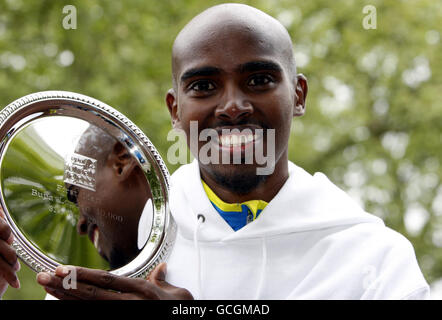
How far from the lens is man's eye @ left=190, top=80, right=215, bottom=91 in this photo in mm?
2309

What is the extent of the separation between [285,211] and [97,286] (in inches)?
32.2

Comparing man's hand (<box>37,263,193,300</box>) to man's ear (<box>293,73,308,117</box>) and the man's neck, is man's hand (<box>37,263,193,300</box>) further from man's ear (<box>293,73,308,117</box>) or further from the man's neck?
man's ear (<box>293,73,308,117</box>)

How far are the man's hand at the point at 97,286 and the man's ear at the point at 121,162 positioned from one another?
0.69 meters

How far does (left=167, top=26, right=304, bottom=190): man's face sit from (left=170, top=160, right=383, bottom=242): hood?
0.60ft

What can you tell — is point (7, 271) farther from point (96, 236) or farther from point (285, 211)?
point (285, 211)

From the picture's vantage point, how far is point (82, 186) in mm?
2568

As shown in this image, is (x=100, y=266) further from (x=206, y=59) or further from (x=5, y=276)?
(x=206, y=59)

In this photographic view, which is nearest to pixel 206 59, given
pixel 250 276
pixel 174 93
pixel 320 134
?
pixel 174 93

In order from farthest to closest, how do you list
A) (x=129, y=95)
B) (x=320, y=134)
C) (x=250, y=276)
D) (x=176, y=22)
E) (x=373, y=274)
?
(x=320, y=134), (x=176, y=22), (x=129, y=95), (x=250, y=276), (x=373, y=274)

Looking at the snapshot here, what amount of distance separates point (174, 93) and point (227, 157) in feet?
1.43

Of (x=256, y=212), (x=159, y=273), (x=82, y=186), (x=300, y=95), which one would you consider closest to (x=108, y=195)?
(x=82, y=186)

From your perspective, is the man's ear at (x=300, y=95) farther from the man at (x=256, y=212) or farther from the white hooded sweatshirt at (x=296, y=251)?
the white hooded sweatshirt at (x=296, y=251)

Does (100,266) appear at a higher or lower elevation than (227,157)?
lower
